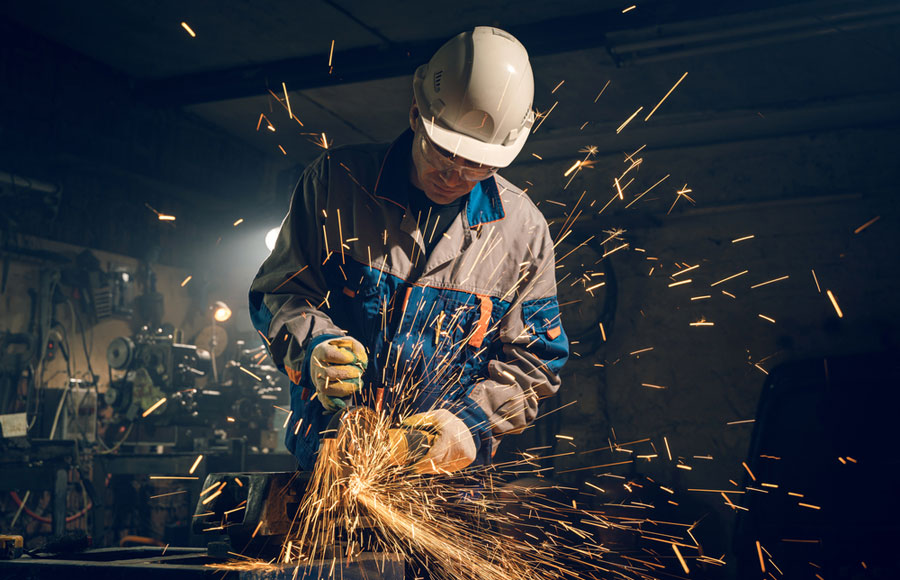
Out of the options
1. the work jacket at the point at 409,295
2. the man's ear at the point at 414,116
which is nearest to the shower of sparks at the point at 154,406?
the work jacket at the point at 409,295

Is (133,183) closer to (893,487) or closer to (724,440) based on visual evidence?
(724,440)

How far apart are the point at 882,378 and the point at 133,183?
575 cm

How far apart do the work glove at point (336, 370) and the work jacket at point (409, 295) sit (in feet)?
0.84

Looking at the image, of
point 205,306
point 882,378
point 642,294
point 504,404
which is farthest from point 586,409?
point 205,306

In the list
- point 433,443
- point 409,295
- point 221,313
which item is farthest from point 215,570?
point 221,313

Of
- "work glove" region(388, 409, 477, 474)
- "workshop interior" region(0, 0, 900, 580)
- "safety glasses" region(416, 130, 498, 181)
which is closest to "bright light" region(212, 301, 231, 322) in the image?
"workshop interior" region(0, 0, 900, 580)

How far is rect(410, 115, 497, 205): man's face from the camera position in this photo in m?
2.15

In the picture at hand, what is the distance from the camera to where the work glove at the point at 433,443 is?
1.82 meters

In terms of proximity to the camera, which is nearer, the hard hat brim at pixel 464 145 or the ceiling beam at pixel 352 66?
the hard hat brim at pixel 464 145

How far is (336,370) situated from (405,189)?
0.77 m

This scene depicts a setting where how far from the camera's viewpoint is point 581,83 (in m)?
→ 4.88

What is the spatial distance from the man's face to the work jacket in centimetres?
8

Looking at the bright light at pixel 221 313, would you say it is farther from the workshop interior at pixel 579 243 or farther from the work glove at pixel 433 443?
the work glove at pixel 433 443

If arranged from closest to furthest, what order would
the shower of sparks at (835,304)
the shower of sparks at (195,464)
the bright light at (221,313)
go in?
the shower of sparks at (195,464)
the shower of sparks at (835,304)
the bright light at (221,313)
